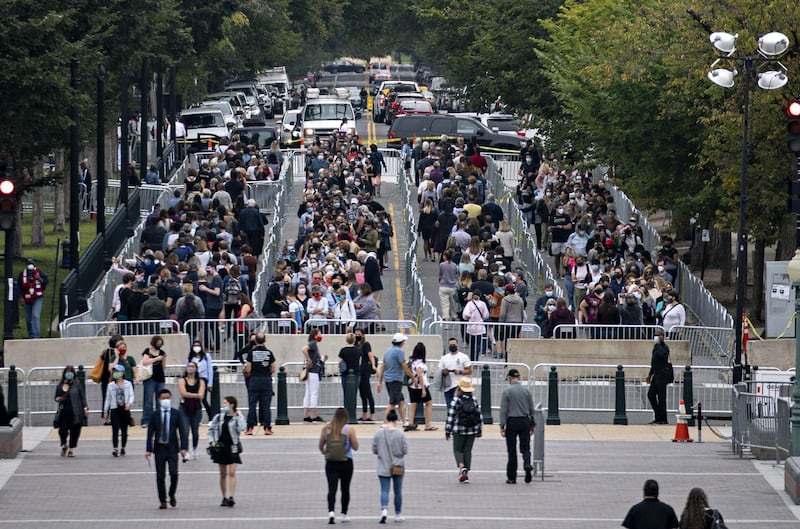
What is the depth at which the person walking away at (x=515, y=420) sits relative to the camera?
819 inches

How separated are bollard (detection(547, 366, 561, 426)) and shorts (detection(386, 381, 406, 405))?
2.25m

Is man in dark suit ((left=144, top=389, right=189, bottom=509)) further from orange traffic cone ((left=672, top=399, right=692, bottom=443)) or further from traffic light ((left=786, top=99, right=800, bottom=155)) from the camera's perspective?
orange traffic cone ((left=672, top=399, right=692, bottom=443))

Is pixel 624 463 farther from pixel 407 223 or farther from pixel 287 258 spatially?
pixel 407 223

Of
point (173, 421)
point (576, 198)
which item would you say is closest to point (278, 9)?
point (576, 198)

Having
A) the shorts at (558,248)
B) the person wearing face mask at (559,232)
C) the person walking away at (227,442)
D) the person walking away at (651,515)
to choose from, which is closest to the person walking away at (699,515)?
the person walking away at (651,515)

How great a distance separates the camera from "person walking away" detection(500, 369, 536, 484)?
68.2ft

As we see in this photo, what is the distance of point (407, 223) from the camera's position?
44312 millimetres

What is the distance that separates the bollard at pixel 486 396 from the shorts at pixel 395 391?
1.47m

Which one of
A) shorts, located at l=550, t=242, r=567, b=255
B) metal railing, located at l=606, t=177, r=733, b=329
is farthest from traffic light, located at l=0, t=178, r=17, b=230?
shorts, located at l=550, t=242, r=567, b=255

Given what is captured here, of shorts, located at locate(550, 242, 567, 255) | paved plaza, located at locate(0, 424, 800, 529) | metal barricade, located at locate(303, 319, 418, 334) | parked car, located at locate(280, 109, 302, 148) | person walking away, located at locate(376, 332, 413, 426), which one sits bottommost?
paved plaza, located at locate(0, 424, 800, 529)

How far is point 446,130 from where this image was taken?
6062cm

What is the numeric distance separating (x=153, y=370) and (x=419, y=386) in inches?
142

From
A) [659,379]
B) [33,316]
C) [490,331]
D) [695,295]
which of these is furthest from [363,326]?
[695,295]

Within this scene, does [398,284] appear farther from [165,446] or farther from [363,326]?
[165,446]
